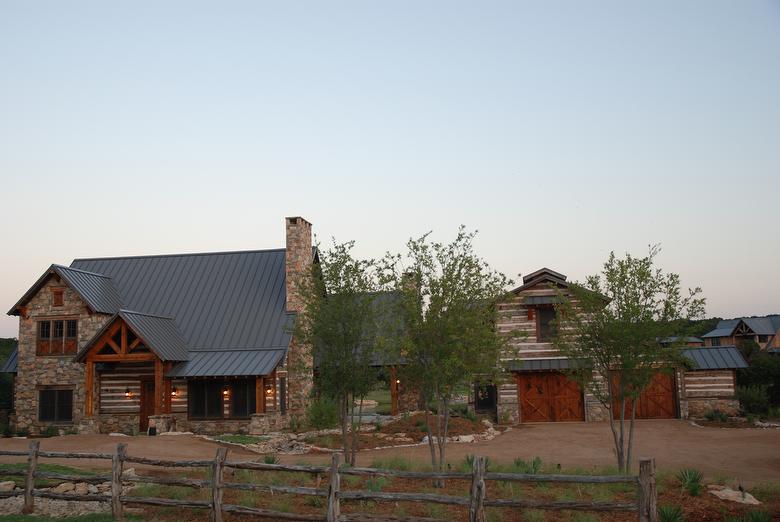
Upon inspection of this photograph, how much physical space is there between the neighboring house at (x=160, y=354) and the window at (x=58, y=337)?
50 mm

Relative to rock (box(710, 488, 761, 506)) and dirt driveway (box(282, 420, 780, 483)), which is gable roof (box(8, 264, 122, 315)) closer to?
dirt driveway (box(282, 420, 780, 483))

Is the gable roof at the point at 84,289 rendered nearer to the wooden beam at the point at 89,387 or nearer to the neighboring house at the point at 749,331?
the wooden beam at the point at 89,387

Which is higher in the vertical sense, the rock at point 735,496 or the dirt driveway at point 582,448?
the rock at point 735,496

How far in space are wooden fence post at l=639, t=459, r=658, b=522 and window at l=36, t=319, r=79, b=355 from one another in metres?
30.5

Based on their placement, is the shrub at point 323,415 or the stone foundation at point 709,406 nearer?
the shrub at point 323,415

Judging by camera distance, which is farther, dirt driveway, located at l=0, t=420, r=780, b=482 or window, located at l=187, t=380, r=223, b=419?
window, located at l=187, t=380, r=223, b=419

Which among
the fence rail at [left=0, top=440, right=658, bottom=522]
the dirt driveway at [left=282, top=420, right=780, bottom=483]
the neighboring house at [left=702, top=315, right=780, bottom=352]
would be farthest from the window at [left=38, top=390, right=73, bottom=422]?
the neighboring house at [left=702, top=315, right=780, bottom=352]

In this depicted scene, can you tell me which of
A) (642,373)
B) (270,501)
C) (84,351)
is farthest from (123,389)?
(642,373)

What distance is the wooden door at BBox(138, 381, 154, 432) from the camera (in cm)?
3475

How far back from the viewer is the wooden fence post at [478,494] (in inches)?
520

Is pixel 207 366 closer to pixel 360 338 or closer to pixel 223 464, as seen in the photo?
pixel 360 338

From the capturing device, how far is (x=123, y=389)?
3500cm

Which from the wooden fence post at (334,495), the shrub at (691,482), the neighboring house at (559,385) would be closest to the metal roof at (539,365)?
the neighboring house at (559,385)

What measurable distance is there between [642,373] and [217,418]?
21890 millimetres
